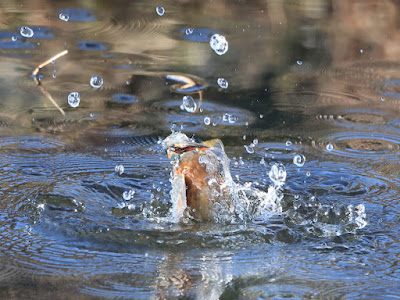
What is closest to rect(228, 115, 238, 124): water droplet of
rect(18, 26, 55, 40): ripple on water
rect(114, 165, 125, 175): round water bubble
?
rect(114, 165, 125, 175): round water bubble

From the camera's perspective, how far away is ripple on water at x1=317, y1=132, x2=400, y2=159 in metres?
3.64

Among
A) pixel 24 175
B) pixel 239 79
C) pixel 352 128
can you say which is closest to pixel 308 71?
pixel 239 79

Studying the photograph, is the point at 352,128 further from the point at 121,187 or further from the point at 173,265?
the point at 173,265

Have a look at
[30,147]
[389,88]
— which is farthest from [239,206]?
[389,88]

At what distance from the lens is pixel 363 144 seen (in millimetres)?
3809

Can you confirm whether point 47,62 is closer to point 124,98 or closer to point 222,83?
point 124,98

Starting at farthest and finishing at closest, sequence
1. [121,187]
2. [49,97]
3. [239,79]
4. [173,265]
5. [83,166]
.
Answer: [239,79], [49,97], [83,166], [121,187], [173,265]

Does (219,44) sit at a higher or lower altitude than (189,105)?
higher

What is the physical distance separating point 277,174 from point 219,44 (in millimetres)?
2230

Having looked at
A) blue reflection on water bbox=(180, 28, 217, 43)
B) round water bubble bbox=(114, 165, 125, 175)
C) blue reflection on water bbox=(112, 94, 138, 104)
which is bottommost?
round water bubble bbox=(114, 165, 125, 175)

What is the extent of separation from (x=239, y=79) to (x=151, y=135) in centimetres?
134

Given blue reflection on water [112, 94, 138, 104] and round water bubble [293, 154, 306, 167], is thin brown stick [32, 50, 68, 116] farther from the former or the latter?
round water bubble [293, 154, 306, 167]

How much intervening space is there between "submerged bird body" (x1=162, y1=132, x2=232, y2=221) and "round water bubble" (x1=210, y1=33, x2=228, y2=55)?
8.22ft

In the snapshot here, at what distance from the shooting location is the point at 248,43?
5.94 m
